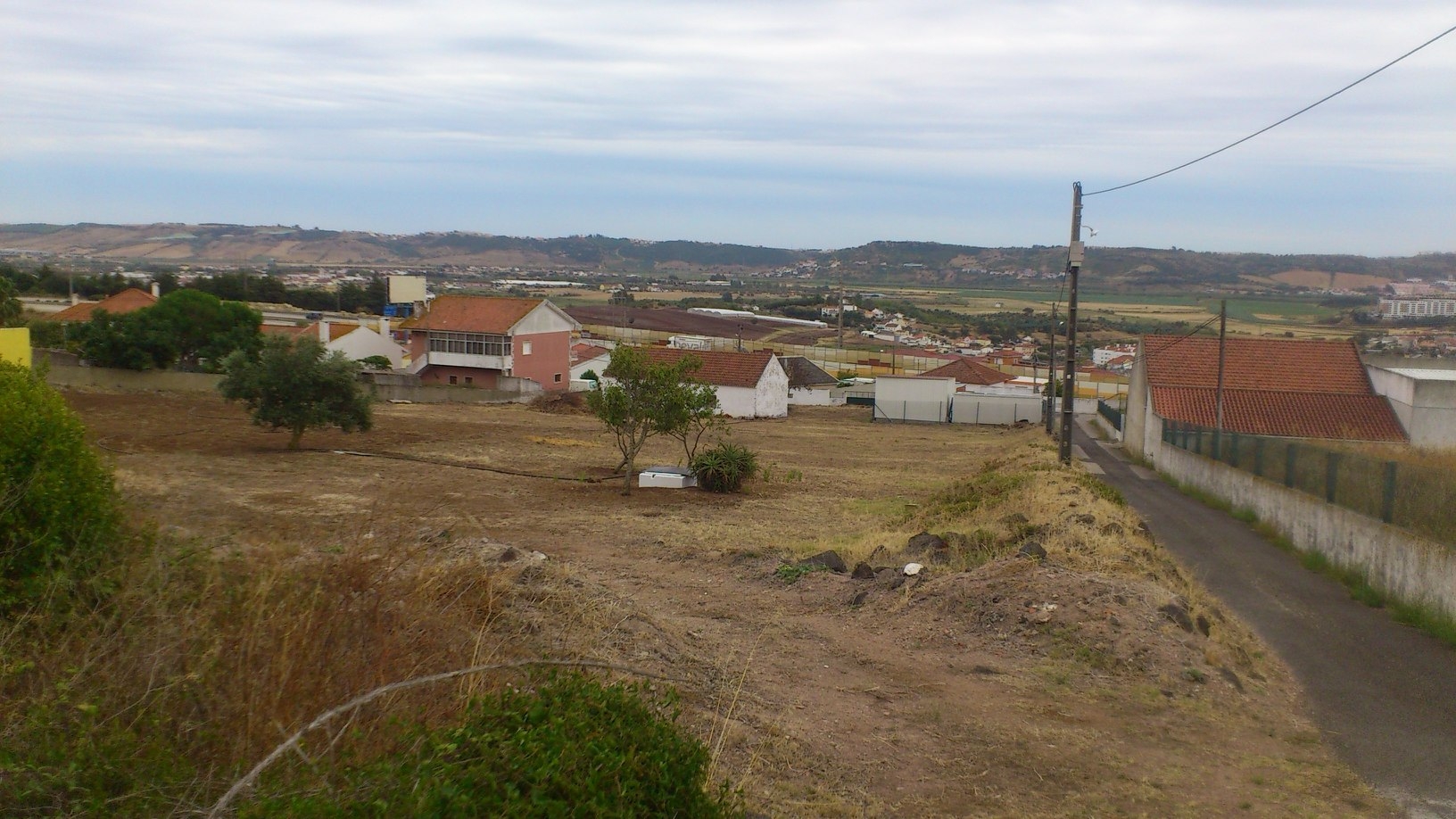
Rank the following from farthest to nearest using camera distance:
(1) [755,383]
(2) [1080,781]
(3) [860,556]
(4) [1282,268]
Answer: (1) [755,383] → (4) [1282,268] → (3) [860,556] → (2) [1080,781]

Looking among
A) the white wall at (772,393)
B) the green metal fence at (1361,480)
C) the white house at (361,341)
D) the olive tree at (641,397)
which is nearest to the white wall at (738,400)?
the white wall at (772,393)

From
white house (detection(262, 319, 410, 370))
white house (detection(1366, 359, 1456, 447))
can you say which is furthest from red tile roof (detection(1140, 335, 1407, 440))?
white house (detection(262, 319, 410, 370))

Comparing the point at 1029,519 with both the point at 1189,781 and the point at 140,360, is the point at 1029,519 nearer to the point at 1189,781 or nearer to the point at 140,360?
the point at 1189,781

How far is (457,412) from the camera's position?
48.3 metres

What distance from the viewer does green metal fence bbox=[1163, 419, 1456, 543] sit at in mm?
13648

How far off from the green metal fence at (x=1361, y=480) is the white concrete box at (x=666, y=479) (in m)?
13.2

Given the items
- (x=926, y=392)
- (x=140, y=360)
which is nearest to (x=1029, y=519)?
(x=140, y=360)

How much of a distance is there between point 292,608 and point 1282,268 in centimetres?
3838

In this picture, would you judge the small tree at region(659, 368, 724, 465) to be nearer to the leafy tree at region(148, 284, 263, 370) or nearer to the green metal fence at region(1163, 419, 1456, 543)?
the green metal fence at region(1163, 419, 1456, 543)

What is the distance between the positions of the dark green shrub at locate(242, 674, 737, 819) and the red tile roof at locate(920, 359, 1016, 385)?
70.8 meters

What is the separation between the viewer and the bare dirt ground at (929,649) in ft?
23.1

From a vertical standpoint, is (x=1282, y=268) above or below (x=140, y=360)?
above

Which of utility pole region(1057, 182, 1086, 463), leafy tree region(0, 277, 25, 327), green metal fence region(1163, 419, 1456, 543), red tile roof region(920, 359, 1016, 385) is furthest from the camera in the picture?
red tile roof region(920, 359, 1016, 385)

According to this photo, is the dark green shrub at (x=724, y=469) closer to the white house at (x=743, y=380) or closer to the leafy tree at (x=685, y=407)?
the leafy tree at (x=685, y=407)
